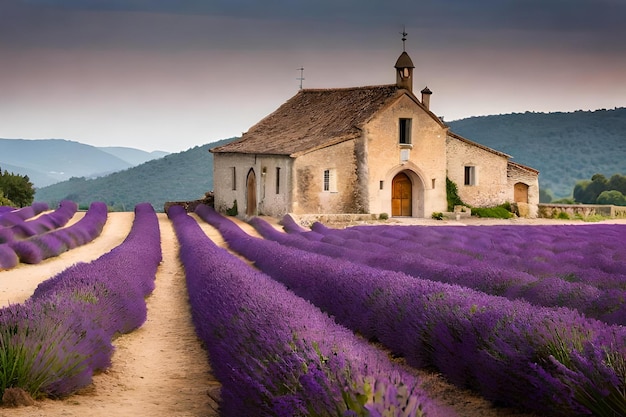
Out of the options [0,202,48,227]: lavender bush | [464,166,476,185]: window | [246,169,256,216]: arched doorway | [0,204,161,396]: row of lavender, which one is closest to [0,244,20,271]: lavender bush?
[0,204,161,396]: row of lavender

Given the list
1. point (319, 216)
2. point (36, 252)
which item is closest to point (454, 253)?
point (36, 252)

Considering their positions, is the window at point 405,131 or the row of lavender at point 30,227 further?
the window at point 405,131

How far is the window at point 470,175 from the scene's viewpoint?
36.8 meters

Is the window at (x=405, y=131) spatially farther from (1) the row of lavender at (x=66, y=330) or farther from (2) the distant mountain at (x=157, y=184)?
(2) the distant mountain at (x=157, y=184)

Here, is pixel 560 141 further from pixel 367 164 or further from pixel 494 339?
pixel 494 339

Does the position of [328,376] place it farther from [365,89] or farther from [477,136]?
[477,136]

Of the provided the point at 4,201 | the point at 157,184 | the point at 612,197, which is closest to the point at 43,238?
the point at 4,201

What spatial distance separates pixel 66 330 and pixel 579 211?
3421 centimetres

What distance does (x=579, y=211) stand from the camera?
126ft

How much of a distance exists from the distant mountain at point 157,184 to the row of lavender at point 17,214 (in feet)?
263

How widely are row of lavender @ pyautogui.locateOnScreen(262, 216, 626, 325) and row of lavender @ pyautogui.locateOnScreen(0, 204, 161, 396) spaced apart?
3.86m

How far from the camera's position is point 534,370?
564 cm

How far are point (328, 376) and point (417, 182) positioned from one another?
31.0 meters

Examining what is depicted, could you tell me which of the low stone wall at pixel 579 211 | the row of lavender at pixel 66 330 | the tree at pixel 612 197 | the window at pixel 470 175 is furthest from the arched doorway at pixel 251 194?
the tree at pixel 612 197
